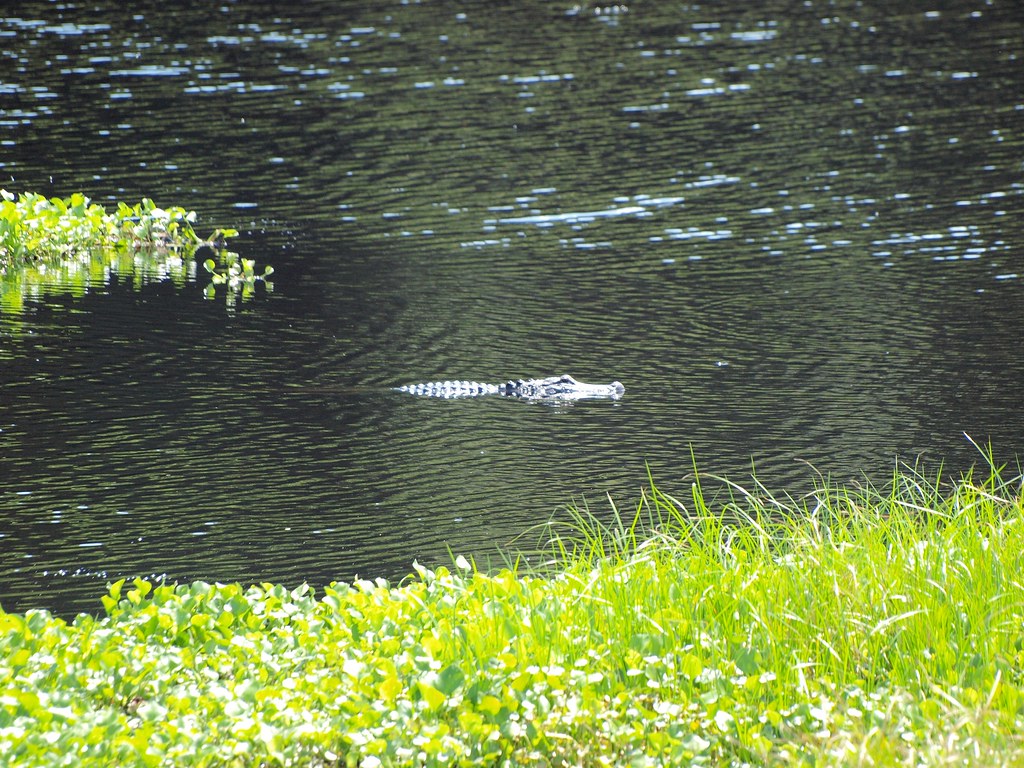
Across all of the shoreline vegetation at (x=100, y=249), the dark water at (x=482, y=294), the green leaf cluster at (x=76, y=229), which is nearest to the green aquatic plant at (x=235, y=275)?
the shoreline vegetation at (x=100, y=249)

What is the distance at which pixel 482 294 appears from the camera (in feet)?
52.4

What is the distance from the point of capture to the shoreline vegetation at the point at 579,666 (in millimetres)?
5797

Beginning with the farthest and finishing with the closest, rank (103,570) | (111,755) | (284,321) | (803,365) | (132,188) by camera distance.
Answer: (132,188), (284,321), (803,365), (103,570), (111,755)

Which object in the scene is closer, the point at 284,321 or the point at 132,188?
the point at 284,321

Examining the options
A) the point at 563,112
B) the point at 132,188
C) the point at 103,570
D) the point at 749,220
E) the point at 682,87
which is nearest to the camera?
the point at 103,570

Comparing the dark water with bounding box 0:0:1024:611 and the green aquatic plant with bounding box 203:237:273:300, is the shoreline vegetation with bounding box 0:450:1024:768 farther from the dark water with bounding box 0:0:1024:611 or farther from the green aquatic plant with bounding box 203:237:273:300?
the green aquatic plant with bounding box 203:237:273:300

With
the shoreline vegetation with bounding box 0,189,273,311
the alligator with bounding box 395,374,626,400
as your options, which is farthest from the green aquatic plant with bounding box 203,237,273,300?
the alligator with bounding box 395,374,626,400

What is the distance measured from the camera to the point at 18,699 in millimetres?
5816

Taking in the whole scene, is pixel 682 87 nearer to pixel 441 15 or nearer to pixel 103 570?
pixel 441 15

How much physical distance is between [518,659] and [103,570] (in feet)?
11.3

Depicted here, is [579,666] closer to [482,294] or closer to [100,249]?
[482,294]

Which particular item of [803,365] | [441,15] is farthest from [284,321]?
[441,15]

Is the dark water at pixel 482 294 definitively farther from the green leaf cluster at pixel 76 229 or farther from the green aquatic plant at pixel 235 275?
the green leaf cluster at pixel 76 229

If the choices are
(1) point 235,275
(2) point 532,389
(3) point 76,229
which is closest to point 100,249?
(3) point 76,229
